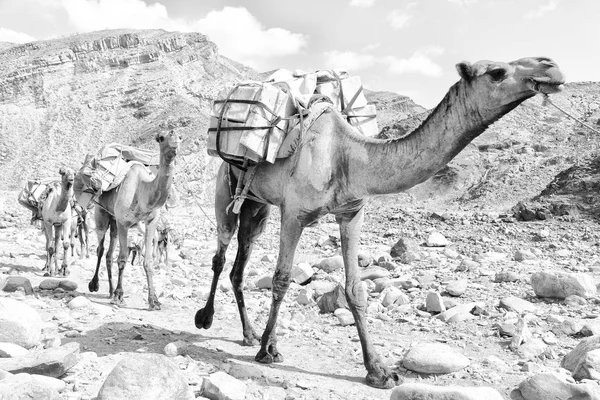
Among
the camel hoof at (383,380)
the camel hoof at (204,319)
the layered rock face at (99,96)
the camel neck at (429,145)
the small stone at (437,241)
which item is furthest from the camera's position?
the layered rock face at (99,96)

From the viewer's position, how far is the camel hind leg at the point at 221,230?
5938 mm

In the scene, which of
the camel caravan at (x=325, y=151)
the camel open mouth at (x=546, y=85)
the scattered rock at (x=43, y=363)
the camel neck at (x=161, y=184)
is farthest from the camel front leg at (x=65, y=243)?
the camel open mouth at (x=546, y=85)

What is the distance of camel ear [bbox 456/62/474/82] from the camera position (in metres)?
3.74

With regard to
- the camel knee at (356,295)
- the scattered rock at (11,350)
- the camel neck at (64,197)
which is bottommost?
the scattered rock at (11,350)

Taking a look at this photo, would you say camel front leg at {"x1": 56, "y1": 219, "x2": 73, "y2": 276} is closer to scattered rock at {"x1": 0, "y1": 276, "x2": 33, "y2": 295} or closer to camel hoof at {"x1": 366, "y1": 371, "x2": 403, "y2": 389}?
scattered rock at {"x1": 0, "y1": 276, "x2": 33, "y2": 295}

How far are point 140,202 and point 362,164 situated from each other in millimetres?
4654

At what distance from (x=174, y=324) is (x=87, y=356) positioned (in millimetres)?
2159

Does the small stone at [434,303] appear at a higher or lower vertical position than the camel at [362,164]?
lower

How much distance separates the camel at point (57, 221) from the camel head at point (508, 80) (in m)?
8.29

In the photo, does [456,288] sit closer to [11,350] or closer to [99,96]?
[11,350]

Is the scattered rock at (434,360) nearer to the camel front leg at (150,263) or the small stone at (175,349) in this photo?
the small stone at (175,349)

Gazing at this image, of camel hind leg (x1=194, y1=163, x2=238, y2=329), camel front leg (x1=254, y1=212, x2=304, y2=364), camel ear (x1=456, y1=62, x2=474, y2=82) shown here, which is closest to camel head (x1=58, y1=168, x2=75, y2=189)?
camel hind leg (x1=194, y1=163, x2=238, y2=329)

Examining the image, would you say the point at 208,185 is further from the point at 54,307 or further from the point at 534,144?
the point at 54,307

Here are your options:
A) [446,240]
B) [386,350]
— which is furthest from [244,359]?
[446,240]
